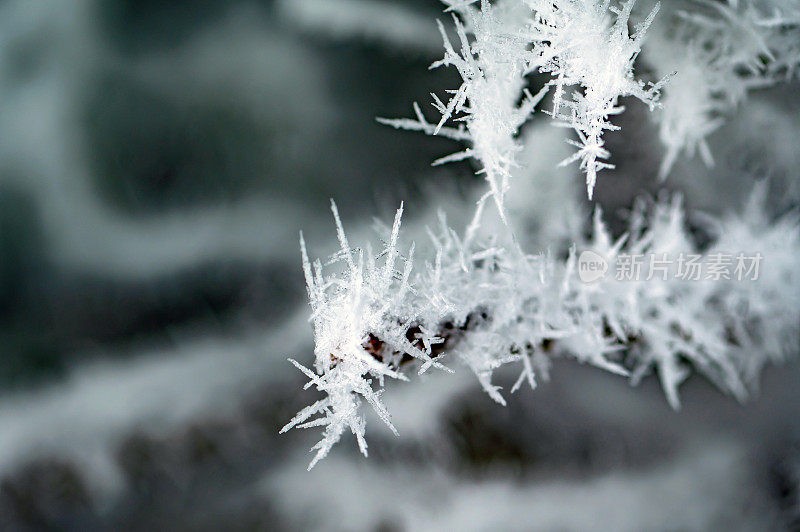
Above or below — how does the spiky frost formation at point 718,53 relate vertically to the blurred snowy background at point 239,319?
above

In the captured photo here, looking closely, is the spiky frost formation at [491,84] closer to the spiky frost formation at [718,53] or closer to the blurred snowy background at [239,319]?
the spiky frost formation at [718,53]

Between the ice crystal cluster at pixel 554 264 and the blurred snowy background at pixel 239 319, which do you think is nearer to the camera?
the ice crystal cluster at pixel 554 264

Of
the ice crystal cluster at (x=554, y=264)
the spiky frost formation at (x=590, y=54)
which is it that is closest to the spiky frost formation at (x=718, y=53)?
the ice crystal cluster at (x=554, y=264)

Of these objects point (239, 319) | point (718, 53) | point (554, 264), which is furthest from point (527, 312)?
point (239, 319)

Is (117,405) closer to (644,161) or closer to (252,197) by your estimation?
(252,197)

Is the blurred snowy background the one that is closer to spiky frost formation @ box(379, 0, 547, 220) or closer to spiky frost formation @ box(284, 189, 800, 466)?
spiky frost formation @ box(284, 189, 800, 466)

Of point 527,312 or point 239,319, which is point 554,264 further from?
point 239,319
